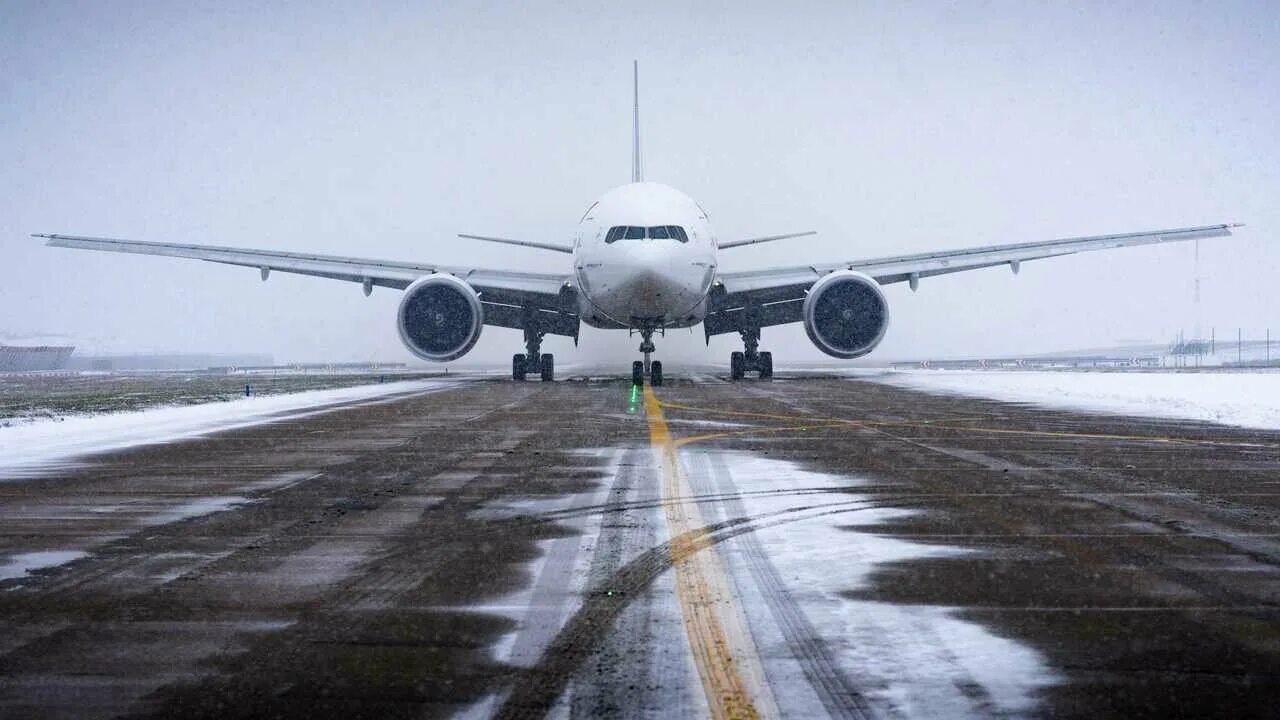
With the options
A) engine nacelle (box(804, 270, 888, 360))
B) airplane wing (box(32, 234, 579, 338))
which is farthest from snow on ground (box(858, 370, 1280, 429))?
airplane wing (box(32, 234, 579, 338))

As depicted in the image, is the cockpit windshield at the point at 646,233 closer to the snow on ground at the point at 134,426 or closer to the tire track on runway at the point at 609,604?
the snow on ground at the point at 134,426

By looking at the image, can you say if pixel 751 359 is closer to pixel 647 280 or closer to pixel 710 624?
pixel 647 280

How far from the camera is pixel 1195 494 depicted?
27.1 ft

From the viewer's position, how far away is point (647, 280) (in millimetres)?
25297

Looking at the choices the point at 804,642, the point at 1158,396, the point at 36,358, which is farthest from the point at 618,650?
the point at 36,358

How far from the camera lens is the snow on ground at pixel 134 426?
40.5 feet

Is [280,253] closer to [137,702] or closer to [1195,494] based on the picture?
[1195,494]

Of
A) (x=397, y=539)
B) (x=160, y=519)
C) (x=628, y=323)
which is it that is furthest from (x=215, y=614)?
(x=628, y=323)

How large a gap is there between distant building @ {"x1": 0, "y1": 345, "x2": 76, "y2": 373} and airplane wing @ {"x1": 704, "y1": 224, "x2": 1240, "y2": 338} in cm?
7684

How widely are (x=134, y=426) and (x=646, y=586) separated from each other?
13.5m

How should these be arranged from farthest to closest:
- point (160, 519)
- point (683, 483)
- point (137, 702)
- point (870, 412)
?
point (870, 412)
point (683, 483)
point (160, 519)
point (137, 702)

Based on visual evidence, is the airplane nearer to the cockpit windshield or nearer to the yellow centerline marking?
the cockpit windshield

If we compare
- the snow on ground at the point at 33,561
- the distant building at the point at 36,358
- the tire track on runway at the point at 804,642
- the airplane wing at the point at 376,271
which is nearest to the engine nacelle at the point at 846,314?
the airplane wing at the point at 376,271

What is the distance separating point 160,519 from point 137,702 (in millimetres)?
4123
